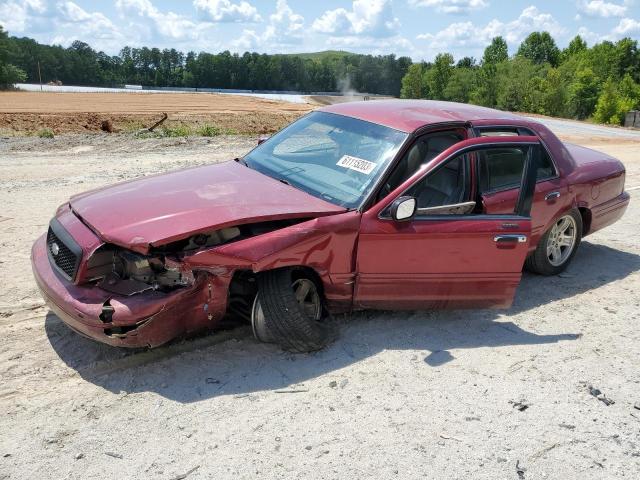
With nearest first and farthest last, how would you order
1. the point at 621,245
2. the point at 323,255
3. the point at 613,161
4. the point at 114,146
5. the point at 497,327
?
the point at 323,255 < the point at 497,327 < the point at 613,161 < the point at 621,245 < the point at 114,146

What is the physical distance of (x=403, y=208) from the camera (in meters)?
4.09

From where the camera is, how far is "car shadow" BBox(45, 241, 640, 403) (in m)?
3.77

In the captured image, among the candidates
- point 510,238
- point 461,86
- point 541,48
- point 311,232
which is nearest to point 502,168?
point 510,238

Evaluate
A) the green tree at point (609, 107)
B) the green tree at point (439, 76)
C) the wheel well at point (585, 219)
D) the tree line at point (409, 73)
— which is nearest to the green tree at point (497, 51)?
the tree line at point (409, 73)

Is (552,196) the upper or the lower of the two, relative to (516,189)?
lower

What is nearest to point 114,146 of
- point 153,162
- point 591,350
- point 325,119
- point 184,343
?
point 153,162

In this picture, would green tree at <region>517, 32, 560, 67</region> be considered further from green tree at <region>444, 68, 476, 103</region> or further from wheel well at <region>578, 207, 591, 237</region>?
wheel well at <region>578, 207, 591, 237</region>

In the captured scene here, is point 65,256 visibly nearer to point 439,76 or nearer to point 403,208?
point 403,208

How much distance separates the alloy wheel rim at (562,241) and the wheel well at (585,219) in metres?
0.22

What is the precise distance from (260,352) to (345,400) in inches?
30.7

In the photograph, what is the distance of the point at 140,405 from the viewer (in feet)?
11.5

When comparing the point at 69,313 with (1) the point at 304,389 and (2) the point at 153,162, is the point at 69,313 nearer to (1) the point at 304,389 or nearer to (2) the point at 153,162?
(1) the point at 304,389

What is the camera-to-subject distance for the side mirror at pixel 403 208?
4.08 m

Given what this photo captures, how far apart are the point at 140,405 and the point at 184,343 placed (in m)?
0.77
